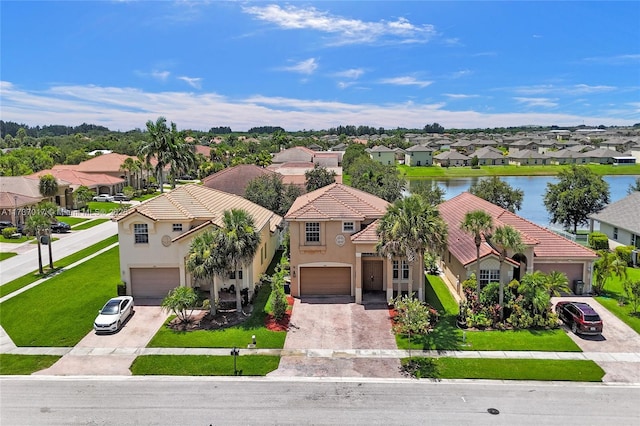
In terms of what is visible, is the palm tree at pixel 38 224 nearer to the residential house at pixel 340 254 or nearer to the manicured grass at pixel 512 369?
the residential house at pixel 340 254

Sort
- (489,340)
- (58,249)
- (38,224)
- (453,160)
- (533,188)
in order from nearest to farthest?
(489,340), (38,224), (58,249), (533,188), (453,160)

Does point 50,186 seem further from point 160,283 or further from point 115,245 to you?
point 160,283

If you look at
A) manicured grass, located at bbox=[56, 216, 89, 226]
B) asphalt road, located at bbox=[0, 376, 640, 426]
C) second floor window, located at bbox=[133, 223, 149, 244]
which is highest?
second floor window, located at bbox=[133, 223, 149, 244]

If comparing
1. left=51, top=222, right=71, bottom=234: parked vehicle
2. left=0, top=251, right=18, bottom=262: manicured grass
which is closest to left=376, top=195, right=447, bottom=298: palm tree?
left=0, top=251, right=18, bottom=262: manicured grass

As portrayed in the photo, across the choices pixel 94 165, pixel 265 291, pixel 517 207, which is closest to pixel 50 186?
pixel 94 165

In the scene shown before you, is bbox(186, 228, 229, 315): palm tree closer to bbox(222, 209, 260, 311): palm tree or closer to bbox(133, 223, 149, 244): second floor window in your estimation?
bbox(222, 209, 260, 311): palm tree

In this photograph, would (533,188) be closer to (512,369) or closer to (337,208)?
(337,208)

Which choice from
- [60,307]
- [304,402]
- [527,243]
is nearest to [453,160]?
[527,243]
